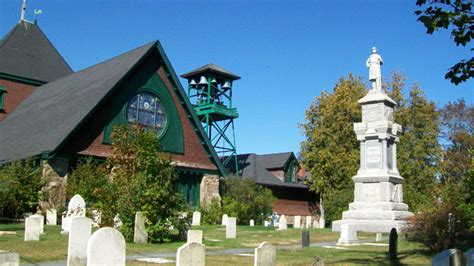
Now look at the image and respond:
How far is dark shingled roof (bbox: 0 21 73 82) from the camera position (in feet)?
130

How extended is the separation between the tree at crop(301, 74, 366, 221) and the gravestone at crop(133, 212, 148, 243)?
96.3 feet

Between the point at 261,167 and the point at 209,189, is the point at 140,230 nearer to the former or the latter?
the point at 209,189

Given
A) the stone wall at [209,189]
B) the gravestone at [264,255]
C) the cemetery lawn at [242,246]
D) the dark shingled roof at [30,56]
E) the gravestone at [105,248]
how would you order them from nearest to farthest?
1. the gravestone at [105,248]
2. the gravestone at [264,255]
3. the cemetery lawn at [242,246]
4. the stone wall at [209,189]
5. the dark shingled roof at [30,56]

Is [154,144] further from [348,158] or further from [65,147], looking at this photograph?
[348,158]

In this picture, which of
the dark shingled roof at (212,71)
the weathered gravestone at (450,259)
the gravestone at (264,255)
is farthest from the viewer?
the dark shingled roof at (212,71)

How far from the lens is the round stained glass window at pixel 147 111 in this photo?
108 ft

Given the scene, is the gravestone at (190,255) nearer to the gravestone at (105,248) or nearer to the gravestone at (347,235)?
the gravestone at (105,248)

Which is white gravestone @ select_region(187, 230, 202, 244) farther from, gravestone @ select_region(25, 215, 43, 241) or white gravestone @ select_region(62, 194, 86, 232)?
white gravestone @ select_region(62, 194, 86, 232)

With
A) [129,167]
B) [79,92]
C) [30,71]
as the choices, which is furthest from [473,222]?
[30,71]

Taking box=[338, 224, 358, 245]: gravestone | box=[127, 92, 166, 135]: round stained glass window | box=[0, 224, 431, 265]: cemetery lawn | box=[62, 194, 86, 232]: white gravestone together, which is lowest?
box=[0, 224, 431, 265]: cemetery lawn

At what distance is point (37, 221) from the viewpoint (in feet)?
53.2

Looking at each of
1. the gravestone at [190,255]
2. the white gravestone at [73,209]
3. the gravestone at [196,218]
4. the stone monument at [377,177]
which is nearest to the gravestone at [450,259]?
the gravestone at [190,255]

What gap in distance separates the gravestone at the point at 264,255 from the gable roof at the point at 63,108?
19903 millimetres

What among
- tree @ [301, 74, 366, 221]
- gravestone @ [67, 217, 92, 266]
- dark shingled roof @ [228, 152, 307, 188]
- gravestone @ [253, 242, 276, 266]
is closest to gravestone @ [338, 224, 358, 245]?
gravestone @ [253, 242, 276, 266]
